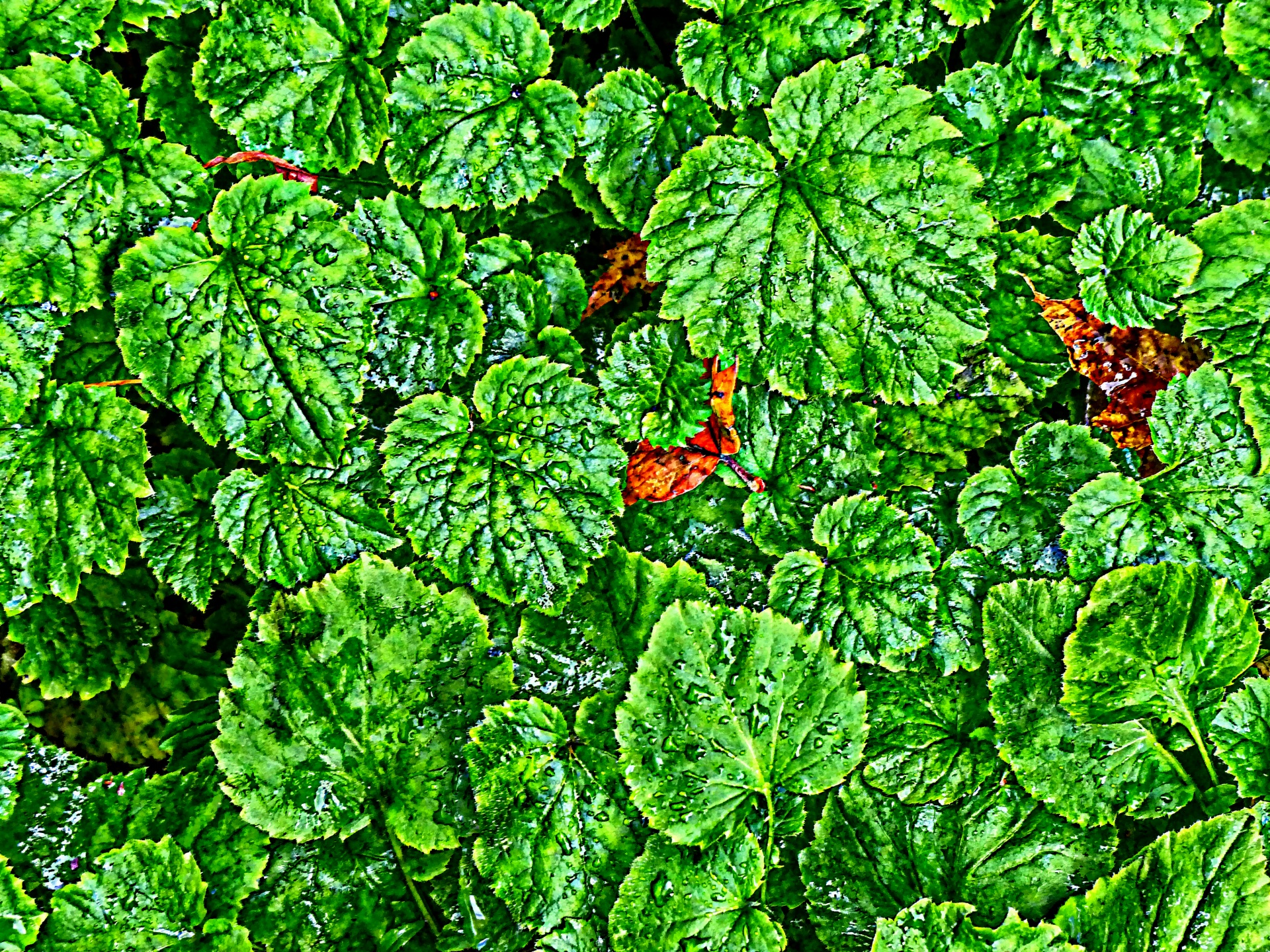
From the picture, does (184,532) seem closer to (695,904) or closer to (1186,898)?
(695,904)

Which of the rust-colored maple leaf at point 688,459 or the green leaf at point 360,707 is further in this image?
the rust-colored maple leaf at point 688,459

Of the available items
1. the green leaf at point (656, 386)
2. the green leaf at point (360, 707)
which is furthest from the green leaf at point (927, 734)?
the green leaf at point (360, 707)

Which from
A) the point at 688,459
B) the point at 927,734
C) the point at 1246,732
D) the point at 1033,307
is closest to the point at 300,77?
the point at 688,459

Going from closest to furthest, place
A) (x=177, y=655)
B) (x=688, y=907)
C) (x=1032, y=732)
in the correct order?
(x=688, y=907), (x=1032, y=732), (x=177, y=655)

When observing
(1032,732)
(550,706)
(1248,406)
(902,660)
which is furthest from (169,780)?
(1248,406)

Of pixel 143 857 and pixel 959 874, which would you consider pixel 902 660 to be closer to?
pixel 959 874

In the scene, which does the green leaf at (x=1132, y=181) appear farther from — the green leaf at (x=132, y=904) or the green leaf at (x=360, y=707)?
the green leaf at (x=132, y=904)
